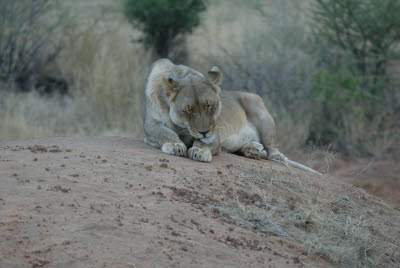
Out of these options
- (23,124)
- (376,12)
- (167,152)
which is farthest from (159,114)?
(376,12)

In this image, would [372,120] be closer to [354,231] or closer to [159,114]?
[159,114]

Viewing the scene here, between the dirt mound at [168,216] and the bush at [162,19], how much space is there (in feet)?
31.0

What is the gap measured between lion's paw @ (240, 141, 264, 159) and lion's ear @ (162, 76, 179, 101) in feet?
5.21

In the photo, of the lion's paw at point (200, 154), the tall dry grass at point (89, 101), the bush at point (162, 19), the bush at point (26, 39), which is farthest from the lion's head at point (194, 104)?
the bush at point (162, 19)

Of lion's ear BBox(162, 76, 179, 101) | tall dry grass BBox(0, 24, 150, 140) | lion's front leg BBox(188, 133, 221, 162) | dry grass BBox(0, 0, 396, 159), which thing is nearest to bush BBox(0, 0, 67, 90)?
dry grass BBox(0, 0, 396, 159)

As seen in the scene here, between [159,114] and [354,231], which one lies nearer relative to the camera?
[354,231]

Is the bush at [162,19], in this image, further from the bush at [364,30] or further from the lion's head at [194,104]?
the lion's head at [194,104]

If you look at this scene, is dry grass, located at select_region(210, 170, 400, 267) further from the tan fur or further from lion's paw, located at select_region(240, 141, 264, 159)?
lion's paw, located at select_region(240, 141, 264, 159)

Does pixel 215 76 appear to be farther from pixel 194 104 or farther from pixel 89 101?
pixel 89 101

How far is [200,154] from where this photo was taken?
5.69 m

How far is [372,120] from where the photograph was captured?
39.5ft

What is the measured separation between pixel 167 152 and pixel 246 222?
5.71ft

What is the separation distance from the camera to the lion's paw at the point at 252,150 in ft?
23.3

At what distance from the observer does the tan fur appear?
225 inches
